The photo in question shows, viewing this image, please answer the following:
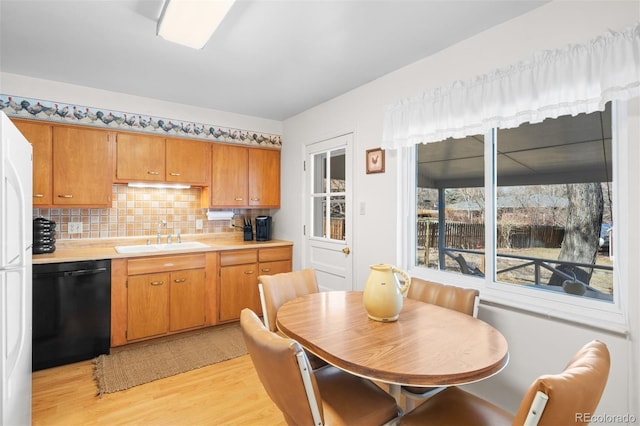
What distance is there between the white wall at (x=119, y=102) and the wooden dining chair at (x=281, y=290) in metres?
2.37

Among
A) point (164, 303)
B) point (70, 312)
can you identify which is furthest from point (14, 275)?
point (164, 303)

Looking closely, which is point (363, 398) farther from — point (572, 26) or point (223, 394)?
point (572, 26)

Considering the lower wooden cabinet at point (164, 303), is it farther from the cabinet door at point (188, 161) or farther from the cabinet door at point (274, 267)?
the cabinet door at point (188, 161)

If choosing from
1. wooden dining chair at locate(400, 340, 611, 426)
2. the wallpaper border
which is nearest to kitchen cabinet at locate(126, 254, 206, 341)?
the wallpaper border

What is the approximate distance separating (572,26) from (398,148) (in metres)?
1.20

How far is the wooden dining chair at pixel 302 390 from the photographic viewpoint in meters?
1.06

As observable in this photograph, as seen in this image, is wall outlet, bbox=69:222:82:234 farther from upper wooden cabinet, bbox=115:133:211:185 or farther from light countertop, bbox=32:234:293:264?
upper wooden cabinet, bbox=115:133:211:185

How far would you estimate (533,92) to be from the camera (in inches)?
68.5

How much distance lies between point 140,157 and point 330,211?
2.03 m

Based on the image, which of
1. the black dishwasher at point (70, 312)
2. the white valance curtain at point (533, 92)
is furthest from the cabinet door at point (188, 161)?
the white valance curtain at point (533, 92)

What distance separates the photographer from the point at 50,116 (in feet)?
9.21

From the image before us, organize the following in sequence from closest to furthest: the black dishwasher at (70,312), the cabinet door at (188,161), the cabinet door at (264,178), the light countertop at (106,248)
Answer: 1. the black dishwasher at (70,312)
2. the light countertop at (106,248)
3. the cabinet door at (188,161)
4. the cabinet door at (264,178)

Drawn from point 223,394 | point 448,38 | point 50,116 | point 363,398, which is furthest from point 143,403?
point 448,38

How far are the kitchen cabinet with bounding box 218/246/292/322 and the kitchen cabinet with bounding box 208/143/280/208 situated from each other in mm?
636
